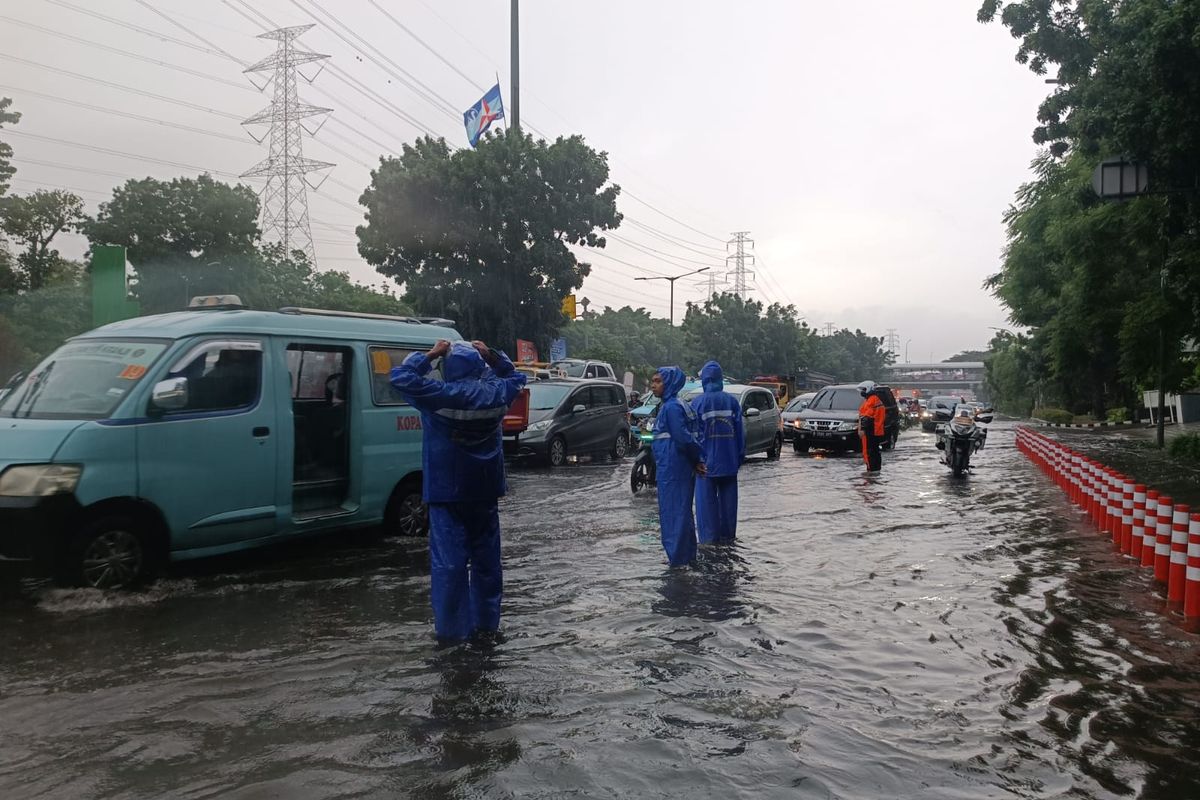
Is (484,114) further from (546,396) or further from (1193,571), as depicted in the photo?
(1193,571)

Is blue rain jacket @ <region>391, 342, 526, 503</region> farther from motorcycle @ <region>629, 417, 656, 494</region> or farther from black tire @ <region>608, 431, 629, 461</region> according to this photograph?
black tire @ <region>608, 431, 629, 461</region>

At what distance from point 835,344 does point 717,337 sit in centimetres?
5597

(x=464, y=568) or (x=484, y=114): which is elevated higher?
(x=484, y=114)

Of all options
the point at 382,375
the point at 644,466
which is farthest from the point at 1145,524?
the point at 382,375

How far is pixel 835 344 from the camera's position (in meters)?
117

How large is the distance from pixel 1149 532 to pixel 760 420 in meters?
12.6

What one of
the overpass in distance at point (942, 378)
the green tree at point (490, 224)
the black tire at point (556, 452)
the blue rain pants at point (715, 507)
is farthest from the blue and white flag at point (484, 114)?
the overpass in distance at point (942, 378)

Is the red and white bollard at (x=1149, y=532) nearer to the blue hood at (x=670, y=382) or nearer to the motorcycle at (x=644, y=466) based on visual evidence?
the blue hood at (x=670, y=382)

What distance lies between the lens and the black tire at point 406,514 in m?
8.95

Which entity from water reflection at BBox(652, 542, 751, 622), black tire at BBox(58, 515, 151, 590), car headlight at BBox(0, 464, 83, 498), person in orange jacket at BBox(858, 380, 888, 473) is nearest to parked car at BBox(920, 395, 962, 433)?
person in orange jacket at BBox(858, 380, 888, 473)

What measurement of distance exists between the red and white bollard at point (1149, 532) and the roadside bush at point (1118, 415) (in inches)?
1680

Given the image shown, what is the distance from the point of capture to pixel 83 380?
6914 mm

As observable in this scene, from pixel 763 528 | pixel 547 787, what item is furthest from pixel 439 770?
pixel 763 528

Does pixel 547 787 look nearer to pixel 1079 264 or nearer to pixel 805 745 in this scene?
pixel 805 745
